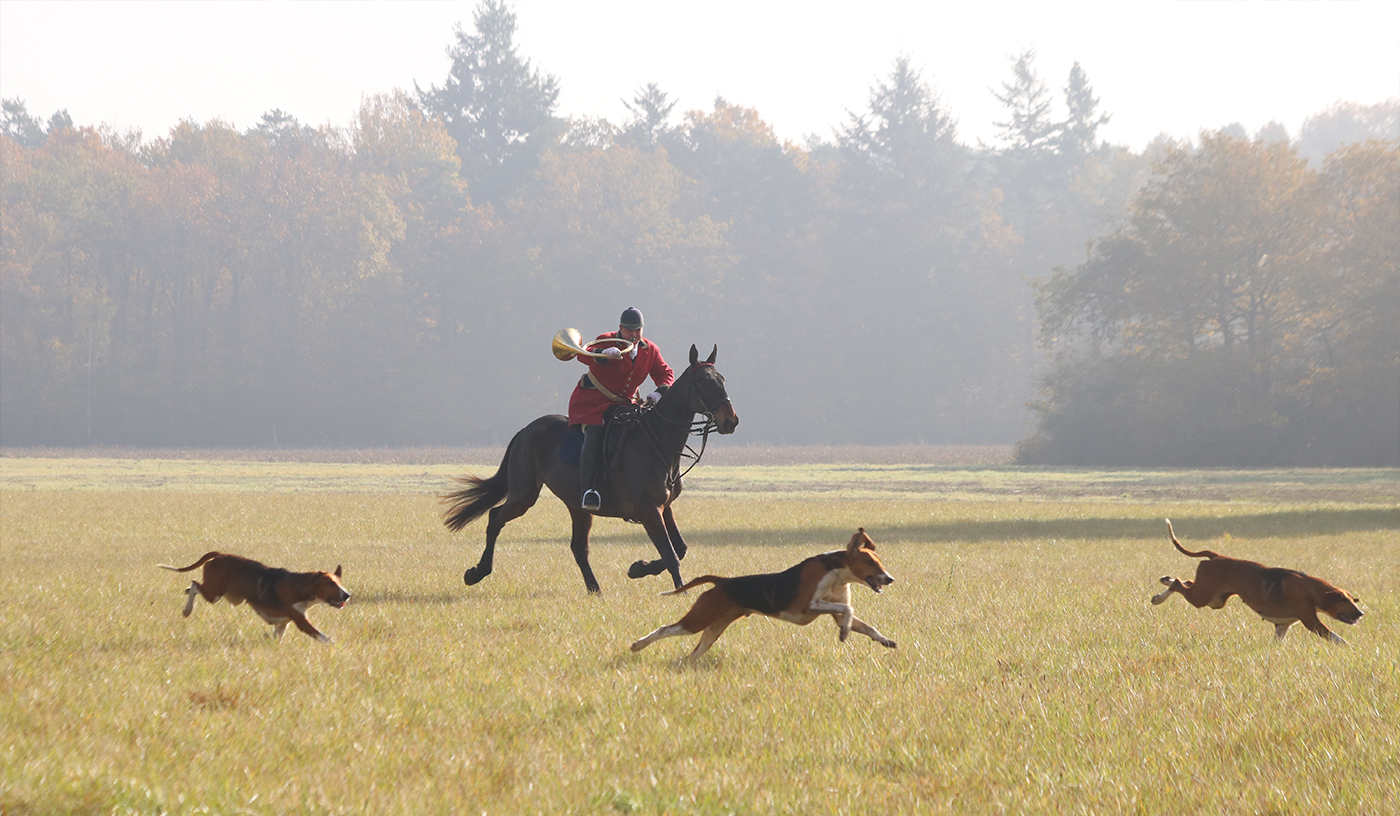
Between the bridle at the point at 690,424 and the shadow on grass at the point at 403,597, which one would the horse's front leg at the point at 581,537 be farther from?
the shadow on grass at the point at 403,597

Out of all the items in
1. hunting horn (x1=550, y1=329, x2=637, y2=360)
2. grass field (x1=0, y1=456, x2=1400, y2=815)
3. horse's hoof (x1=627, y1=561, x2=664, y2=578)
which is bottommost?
grass field (x1=0, y1=456, x2=1400, y2=815)

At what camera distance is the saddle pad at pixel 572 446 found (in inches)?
468

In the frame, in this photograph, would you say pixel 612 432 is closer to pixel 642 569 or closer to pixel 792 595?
pixel 642 569

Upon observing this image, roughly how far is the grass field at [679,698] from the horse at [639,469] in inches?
18.7

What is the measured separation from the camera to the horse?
11031 mm

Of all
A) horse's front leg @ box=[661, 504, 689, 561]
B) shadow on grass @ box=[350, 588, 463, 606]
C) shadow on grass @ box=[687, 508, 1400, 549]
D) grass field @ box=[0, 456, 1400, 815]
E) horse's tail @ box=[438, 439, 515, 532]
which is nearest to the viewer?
grass field @ box=[0, 456, 1400, 815]

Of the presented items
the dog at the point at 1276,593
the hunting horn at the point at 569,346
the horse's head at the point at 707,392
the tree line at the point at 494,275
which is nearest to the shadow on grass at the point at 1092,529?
the horse's head at the point at 707,392

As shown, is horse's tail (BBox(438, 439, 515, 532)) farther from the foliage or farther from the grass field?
the foliage

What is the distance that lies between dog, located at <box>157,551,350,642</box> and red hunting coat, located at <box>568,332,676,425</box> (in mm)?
4180

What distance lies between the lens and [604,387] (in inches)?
469

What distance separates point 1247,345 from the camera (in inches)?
2116

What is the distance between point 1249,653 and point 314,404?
78.3 m

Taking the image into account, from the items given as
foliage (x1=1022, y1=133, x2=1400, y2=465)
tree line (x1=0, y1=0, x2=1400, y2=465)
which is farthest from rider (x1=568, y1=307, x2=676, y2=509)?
tree line (x1=0, y1=0, x2=1400, y2=465)

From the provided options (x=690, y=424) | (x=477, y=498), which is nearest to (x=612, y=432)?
(x=690, y=424)
